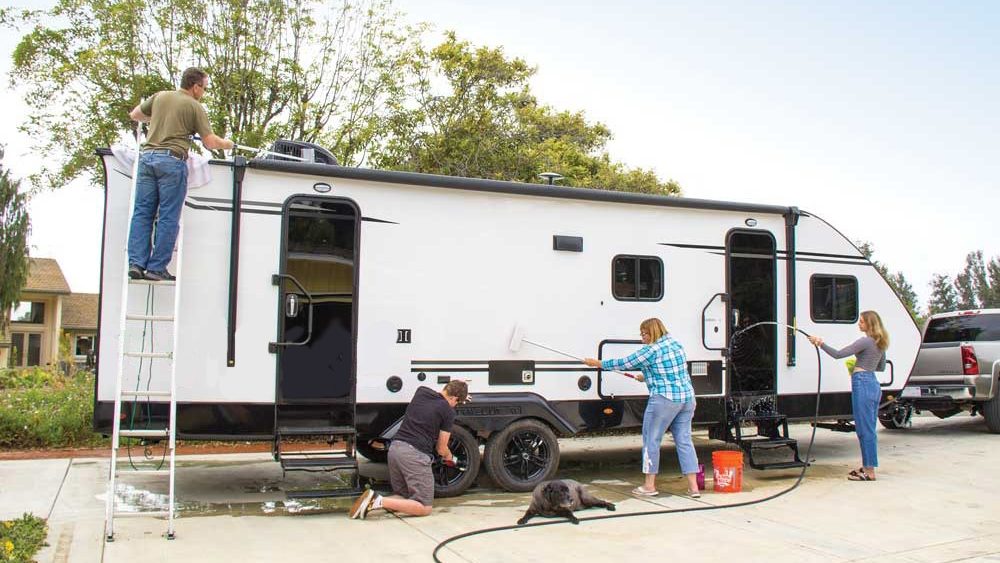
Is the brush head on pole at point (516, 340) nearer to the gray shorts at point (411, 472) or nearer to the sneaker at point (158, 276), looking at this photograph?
the gray shorts at point (411, 472)

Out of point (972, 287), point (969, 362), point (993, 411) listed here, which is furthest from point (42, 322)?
Result: point (972, 287)

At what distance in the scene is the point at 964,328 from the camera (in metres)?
13.0

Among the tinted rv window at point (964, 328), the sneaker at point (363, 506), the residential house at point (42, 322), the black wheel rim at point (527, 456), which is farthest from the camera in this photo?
the residential house at point (42, 322)

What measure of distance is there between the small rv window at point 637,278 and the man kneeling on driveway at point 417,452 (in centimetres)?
233

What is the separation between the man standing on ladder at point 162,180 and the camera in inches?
269

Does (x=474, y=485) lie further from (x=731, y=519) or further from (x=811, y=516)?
(x=811, y=516)

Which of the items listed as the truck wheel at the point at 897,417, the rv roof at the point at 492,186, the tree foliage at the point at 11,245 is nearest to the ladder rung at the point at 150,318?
the rv roof at the point at 492,186

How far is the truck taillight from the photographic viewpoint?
1247 cm

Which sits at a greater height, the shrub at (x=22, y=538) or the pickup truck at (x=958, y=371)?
the pickup truck at (x=958, y=371)

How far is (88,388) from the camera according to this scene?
1218 cm

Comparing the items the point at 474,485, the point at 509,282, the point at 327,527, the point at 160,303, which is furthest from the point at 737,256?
the point at 160,303

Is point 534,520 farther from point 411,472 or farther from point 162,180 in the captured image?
point 162,180

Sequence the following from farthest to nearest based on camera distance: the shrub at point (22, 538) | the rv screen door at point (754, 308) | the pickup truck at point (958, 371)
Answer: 1. the pickup truck at point (958, 371)
2. the rv screen door at point (754, 308)
3. the shrub at point (22, 538)

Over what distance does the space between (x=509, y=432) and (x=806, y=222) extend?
433 centimetres
